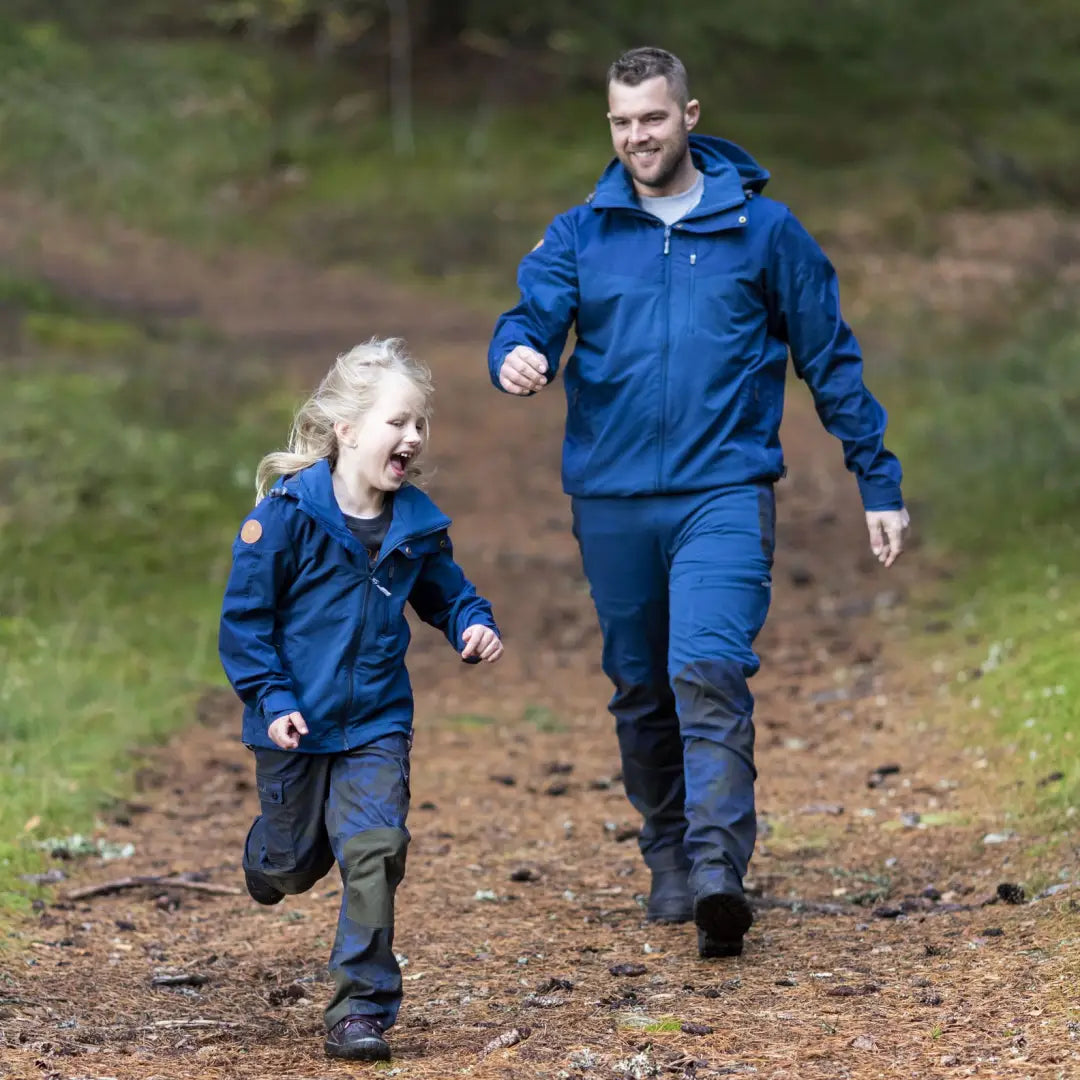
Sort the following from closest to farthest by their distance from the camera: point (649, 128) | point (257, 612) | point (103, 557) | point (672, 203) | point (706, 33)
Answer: point (257, 612) → point (649, 128) → point (672, 203) → point (103, 557) → point (706, 33)

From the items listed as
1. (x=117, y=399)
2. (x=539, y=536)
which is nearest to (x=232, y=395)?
(x=117, y=399)

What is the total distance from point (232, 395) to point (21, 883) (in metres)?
9.77

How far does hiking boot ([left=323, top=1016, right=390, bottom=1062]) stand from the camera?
4.24 m

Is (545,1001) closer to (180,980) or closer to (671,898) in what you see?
(671,898)

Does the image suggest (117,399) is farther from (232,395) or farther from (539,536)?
(539,536)

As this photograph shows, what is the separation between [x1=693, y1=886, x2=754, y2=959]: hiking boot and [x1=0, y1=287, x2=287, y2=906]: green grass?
2.48m

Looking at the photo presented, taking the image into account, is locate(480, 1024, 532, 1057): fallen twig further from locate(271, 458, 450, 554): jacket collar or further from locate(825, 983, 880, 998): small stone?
locate(271, 458, 450, 554): jacket collar

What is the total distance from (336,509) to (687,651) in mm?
1187

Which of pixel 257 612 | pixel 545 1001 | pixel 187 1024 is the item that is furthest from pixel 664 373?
pixel 187 1024

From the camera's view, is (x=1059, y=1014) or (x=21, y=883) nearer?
(x=1059, y=1014)

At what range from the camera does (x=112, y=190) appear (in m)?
26.3

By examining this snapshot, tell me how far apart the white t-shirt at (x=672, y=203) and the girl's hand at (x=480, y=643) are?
5.13ft

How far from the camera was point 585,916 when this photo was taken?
5867 millimetres

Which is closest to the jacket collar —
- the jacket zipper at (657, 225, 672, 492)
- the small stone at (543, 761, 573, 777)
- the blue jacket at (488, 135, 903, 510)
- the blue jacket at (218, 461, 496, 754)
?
the blue jacket at (218, 461, 496, 754)
